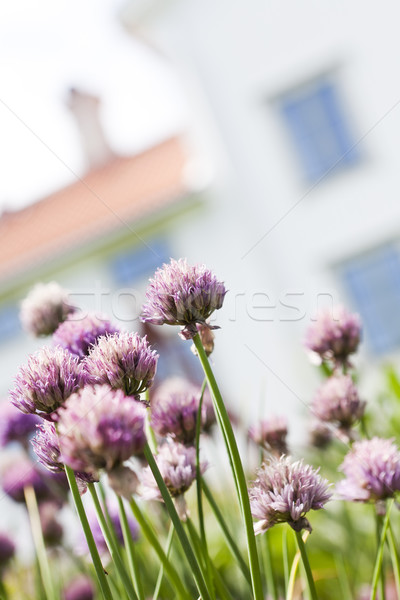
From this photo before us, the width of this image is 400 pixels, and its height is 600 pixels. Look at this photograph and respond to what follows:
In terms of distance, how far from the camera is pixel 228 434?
0.58m

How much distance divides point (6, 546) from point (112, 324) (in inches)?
27.0

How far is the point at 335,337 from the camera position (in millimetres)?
1059

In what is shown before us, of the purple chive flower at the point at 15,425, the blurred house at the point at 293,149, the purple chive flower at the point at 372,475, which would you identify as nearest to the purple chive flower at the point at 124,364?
the purple chive flower at the point at 372,475

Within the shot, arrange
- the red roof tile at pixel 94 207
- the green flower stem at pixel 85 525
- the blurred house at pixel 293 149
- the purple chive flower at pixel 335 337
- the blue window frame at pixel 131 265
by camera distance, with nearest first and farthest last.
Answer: the green flower stem at pixel 85 525 < the purple chive flower at pixel 335 337 < the blurred house at pixel 293 149 < the red roof tile at pixel 94 207 < the blue window frame at pixel 131 265

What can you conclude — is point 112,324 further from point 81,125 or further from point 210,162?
point 81,125

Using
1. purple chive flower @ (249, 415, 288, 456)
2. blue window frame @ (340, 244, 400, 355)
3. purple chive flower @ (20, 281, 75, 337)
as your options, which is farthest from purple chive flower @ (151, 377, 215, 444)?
blue window frame @ (340, 244, 400, 355)

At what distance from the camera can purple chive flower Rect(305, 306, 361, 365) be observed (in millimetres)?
1058

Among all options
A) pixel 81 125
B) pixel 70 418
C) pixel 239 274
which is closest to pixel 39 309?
pixel 70 418

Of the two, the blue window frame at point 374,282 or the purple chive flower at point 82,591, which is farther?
the blue window frame at point 374,282

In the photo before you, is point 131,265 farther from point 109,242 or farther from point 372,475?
point 372,475

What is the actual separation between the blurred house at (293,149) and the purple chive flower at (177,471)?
16.9ft

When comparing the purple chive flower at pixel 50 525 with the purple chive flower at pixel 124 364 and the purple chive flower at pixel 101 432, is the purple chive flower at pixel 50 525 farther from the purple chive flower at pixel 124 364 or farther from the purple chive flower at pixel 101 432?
the purple chive flower at pixel 101 432

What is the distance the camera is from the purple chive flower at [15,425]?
1.27 metres

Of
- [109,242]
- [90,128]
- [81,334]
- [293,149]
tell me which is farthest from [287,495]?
[90,128]
